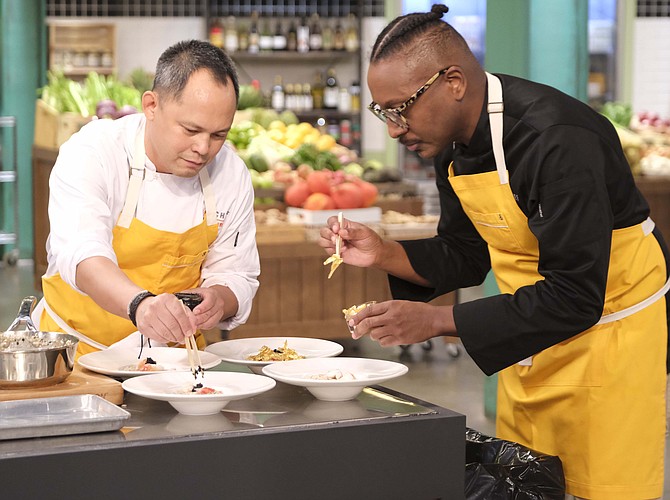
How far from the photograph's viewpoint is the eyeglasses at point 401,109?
2.17 meters

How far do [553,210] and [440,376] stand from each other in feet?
13.1

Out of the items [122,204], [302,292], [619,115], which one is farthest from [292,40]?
[122,204]

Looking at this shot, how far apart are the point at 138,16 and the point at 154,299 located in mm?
10606

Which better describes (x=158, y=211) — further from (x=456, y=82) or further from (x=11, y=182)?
(x=11, y=182)

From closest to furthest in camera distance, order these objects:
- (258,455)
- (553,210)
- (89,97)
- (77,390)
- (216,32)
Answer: (258,455)
(77,390)
(553,210)
(89,97)
(216,32)

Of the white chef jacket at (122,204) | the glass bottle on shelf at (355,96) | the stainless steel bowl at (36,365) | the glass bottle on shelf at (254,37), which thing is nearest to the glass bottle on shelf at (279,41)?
the glass bottle on shelf at (254,37)

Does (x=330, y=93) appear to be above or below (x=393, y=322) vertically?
above

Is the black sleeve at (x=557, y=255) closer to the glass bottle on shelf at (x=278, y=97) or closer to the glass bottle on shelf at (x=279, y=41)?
the glass bottle on shelf at (x=278, y=97)

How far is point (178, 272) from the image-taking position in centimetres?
269

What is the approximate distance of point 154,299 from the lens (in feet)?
7.00

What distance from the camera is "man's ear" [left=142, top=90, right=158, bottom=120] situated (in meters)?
2.49

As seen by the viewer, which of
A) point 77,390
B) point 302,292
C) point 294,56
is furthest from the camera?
point 294,56

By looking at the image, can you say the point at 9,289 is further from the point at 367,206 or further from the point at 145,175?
the point at 145,175

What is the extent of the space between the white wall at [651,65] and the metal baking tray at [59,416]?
483 inches
